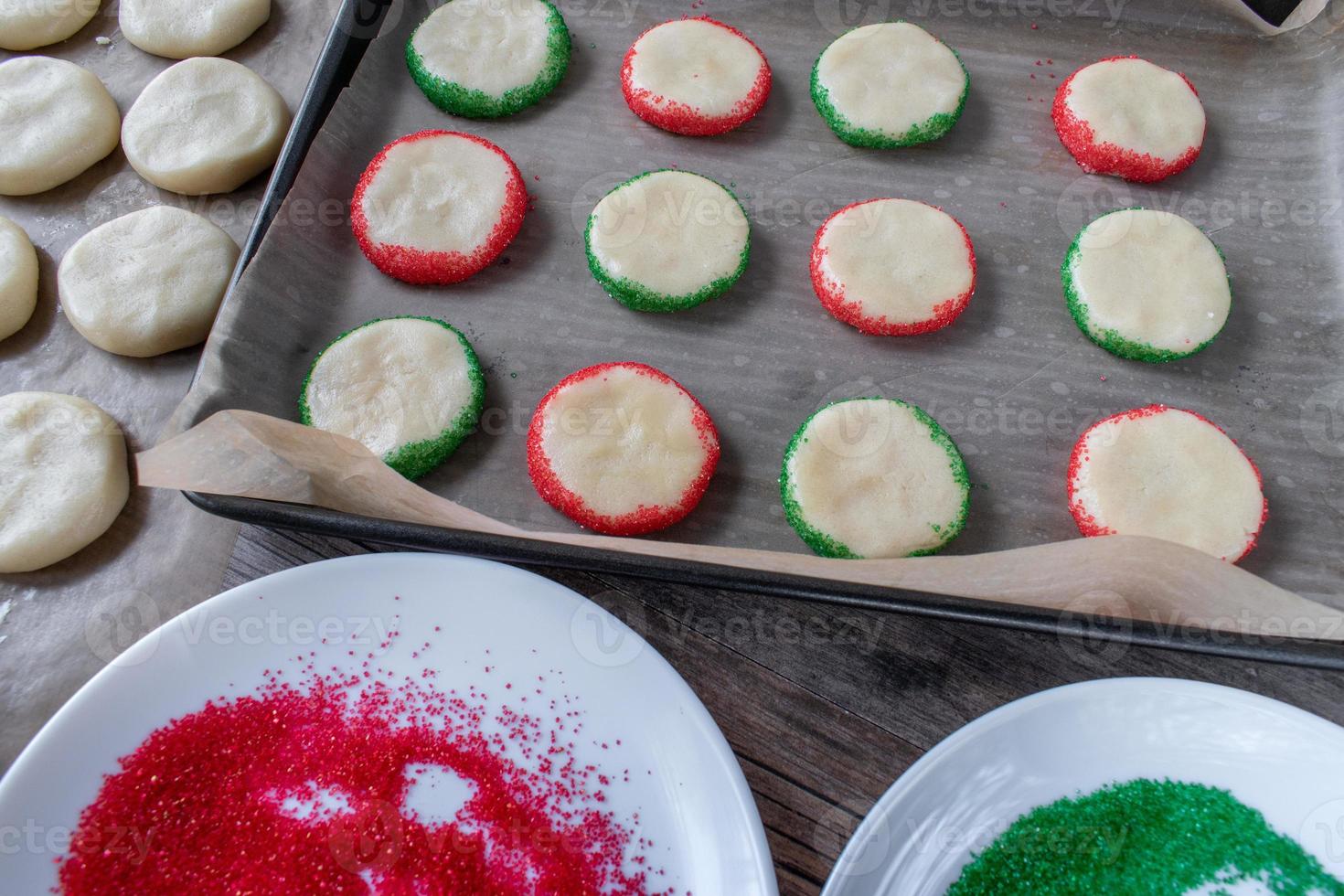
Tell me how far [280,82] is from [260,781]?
1470 millimetres

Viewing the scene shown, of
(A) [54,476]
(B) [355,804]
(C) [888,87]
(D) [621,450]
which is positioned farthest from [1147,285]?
(A) [54,476]

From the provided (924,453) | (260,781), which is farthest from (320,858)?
(924,453)

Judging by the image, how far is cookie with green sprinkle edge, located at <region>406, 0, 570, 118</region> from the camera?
6.15 ft

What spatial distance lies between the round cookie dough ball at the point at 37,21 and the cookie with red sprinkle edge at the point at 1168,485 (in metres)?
2.26

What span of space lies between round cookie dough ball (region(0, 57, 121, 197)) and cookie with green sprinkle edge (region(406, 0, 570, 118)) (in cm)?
64

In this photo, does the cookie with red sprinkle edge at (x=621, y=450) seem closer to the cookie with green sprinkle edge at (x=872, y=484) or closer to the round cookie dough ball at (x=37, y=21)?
the cookie with green sprinkle edge at (x=872, y=484)

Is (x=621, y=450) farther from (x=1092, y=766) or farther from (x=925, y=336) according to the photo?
(x=1092, y=766)

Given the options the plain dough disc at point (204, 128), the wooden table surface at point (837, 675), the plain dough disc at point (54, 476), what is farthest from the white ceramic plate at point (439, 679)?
the plain dough disc at point (204, 128)

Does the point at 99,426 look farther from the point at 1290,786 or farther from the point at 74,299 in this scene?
the point at 1290,786

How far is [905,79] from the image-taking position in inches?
73.7

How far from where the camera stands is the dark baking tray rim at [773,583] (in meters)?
1.24

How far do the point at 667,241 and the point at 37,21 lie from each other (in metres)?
1.49

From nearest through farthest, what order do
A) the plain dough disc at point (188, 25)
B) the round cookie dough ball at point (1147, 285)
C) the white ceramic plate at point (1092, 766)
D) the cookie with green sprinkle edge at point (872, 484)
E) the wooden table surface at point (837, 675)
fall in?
the white ceramic plate at point (1092, 766), the wooden table surface at point (837, 675), the cookie with green sprinkle edge at point (872, 484), the round cookie dough ball at point (1147, 285), the plain dough disc at point (188, 25)

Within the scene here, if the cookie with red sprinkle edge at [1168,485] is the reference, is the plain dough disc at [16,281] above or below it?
below
